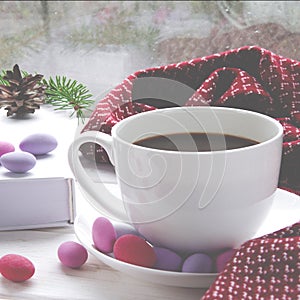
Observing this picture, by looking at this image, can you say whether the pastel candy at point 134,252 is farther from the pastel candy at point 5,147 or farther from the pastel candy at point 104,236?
the pastel candy at point 5,147

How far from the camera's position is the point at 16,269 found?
551 mm

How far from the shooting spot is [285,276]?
50 centimetres

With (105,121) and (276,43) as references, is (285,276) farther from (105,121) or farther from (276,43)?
(276,43)

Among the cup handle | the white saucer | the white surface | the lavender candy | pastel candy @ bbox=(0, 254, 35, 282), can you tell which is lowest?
the white surface

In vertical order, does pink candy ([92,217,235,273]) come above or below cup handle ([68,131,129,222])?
below

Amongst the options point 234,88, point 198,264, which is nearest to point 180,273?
point 198,264

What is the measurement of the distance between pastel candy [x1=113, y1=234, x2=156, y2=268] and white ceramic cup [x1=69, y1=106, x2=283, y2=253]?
0.02 m

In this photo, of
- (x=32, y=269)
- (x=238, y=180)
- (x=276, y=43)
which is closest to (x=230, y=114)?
(x=238, y=180)

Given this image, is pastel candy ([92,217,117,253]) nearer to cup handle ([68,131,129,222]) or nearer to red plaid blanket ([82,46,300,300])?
cup handle ([68,131,129,222])

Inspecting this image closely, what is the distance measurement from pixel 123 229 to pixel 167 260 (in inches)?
2.5

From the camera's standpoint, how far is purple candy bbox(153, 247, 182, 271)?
0.54 m

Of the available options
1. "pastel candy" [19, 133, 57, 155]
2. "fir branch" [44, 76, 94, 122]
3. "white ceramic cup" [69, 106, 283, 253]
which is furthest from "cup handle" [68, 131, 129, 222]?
"fir branch" [44, 76, 94, 122]

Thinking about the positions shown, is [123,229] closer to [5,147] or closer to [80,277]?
[80,277]

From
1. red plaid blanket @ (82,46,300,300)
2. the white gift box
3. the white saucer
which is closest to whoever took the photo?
the white saucer
